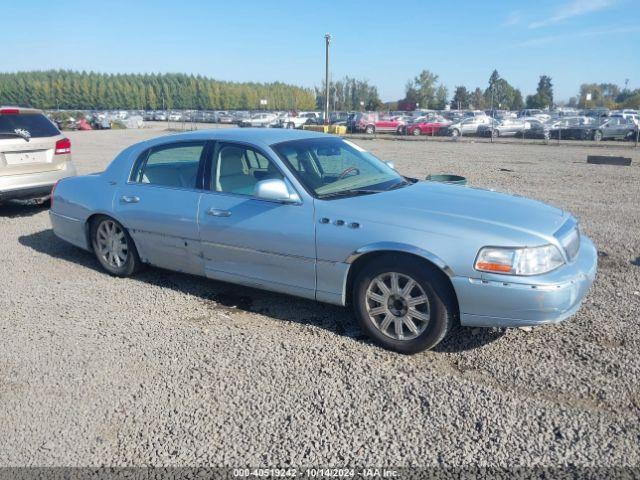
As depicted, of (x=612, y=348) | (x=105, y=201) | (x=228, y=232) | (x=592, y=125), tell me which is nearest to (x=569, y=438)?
(x=612, y=348)

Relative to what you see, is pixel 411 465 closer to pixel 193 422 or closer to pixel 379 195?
pixel 193 422

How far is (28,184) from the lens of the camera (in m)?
8.17

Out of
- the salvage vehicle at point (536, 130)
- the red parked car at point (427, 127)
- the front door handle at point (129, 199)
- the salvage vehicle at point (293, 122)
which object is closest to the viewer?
the front door handle at point (129, 199)

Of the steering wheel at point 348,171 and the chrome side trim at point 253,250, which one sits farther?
the steering wheel at point 348,171

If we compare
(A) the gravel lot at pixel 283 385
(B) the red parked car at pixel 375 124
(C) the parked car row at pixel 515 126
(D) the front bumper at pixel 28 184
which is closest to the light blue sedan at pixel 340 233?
(A) the gravel lot at pixel 283 385

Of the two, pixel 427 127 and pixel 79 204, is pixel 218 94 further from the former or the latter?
pixel 79 204

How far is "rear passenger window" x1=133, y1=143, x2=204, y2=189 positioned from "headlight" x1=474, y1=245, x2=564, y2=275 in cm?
262

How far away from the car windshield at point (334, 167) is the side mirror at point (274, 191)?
19cm

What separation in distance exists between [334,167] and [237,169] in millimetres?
857

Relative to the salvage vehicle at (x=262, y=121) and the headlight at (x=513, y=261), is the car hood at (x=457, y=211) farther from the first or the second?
the salvage vehicle at (x=262, y=121)

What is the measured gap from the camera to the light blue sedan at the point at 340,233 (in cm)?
356

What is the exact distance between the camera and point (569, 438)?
2896 millimetres

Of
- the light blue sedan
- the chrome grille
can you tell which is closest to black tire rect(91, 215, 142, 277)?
the light blue sedan

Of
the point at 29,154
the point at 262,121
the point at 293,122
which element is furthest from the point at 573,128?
the point at 29,154
